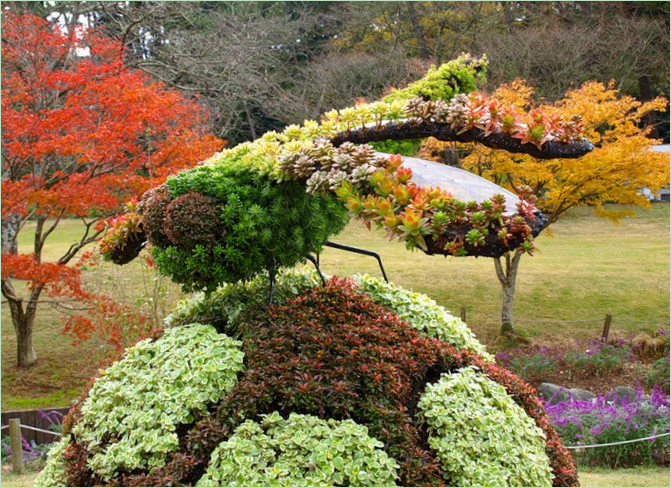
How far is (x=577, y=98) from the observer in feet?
37.9

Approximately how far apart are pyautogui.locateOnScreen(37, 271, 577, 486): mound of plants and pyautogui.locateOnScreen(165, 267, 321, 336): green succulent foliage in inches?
0.7

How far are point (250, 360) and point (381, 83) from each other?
53.4ft

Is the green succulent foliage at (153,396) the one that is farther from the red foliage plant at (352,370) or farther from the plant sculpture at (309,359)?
the red foliage plant at (352,370)

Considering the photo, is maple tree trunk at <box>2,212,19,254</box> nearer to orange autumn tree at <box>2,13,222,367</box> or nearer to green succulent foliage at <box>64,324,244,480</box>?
orange autumn tree at <box>2,13,222,367</box>

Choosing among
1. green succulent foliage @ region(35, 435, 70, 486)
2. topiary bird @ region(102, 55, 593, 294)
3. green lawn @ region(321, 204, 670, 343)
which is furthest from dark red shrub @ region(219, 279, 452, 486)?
green lawn @ region(321, 204, 670, 343)

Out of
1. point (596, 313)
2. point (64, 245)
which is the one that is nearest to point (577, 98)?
point (596, 313)

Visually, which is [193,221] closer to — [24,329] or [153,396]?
[153,396]

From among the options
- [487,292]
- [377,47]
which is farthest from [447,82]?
[377,47]

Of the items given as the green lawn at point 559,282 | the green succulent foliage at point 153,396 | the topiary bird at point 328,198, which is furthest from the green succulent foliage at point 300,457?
the green lawn at point 559,282

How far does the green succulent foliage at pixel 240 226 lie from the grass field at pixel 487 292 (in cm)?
564

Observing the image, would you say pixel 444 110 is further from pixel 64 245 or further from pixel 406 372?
pixel 64 245

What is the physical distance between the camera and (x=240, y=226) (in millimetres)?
3479

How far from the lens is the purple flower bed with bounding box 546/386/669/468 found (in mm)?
7152

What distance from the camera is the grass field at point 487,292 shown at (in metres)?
10.5
